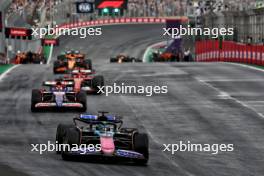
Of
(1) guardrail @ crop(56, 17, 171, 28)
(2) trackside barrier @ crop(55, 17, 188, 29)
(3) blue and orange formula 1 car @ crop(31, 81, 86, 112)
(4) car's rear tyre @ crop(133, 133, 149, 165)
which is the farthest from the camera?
(1) guardrail @ crop(56, 17, 171, 28)

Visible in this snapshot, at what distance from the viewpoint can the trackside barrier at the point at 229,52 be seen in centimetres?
4365

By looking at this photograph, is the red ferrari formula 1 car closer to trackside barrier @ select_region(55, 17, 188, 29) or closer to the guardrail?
trackside barrier @ select_region(55, 17, 188, 29)

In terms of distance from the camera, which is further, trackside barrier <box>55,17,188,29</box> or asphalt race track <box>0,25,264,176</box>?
trackside barrier <box>55,17,188,29</box>

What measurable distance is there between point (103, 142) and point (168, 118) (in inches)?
303

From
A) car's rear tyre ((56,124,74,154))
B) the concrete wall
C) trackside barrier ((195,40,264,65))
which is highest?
the concrete wall

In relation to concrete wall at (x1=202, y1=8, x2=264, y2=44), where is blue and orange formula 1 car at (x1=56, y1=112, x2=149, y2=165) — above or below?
below

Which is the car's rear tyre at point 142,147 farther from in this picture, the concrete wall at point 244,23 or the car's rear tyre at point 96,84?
the concrete wall at point 244,23

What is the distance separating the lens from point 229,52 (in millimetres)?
50219

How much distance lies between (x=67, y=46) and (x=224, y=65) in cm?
5602

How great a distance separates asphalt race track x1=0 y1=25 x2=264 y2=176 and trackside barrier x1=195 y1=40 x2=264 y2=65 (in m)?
1.70

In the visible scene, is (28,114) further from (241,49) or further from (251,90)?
(241,49)

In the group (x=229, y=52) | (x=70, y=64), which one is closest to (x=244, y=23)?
(x=229, y=52)

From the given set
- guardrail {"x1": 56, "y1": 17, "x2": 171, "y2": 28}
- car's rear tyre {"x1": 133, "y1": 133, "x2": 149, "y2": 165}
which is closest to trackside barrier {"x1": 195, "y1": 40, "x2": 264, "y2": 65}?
car's rear tyre {"x1": 133, "y1": 133, "x2": 149, "y2": 165}

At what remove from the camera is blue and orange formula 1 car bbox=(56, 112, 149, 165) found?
1580 centimetres
